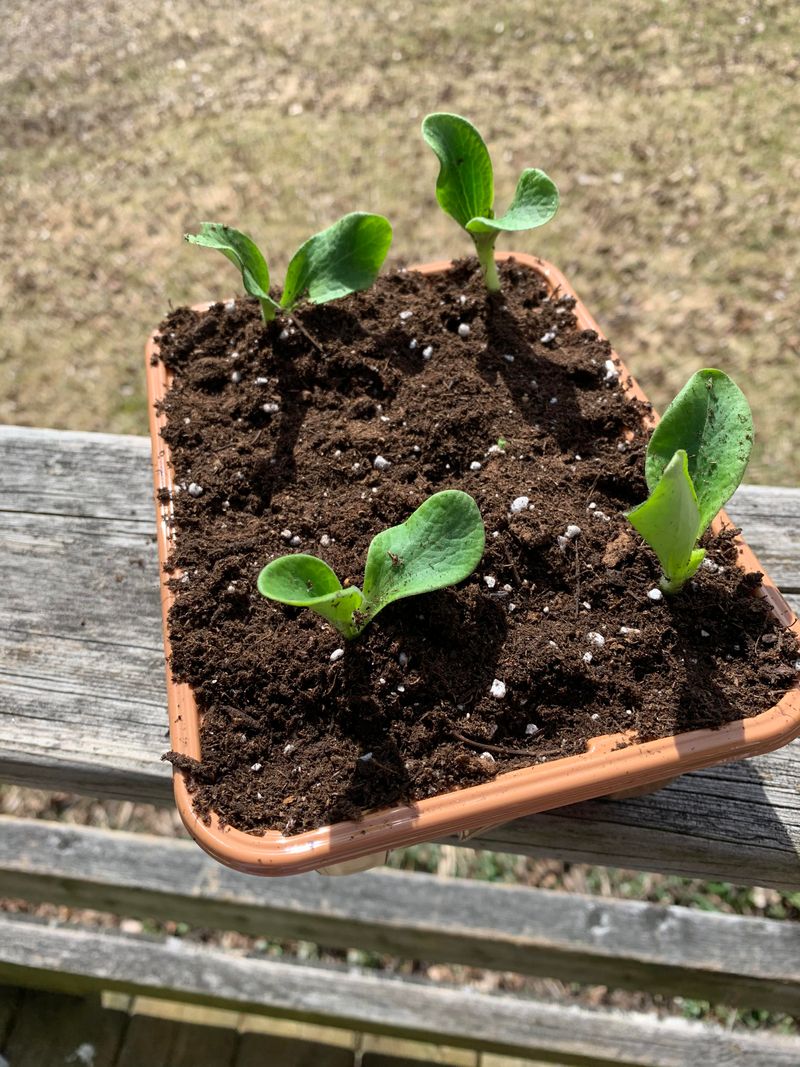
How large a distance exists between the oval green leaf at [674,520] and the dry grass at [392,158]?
176 centimetres

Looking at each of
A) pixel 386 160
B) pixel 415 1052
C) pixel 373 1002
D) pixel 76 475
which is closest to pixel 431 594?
pixel 76 475

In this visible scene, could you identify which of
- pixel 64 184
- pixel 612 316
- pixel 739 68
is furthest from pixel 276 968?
pixel 739 68

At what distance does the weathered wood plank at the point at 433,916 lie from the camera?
1379 mm

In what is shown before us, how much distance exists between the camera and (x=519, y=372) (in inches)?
46.3

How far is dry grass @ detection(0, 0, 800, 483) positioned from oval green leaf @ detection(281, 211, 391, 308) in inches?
64.4

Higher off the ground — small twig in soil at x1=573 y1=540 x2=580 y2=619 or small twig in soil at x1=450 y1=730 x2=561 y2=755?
small twig in soil at x1=573 y1=540 x2=580 y2=619

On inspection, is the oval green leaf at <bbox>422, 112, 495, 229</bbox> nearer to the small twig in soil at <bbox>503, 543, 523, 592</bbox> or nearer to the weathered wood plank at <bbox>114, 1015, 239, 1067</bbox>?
the small twig in soil at <bbox>503, 543, 523, 592</bbox>

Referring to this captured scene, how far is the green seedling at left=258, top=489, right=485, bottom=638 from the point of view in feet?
2.66

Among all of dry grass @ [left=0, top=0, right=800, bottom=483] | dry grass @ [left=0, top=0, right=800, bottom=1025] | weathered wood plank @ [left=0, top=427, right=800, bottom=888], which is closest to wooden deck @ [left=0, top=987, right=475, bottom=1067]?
dry grass @ [left=0, top=0, right=800, bottom=1025]

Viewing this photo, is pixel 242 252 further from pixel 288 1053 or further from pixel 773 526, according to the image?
pixel 288 1053

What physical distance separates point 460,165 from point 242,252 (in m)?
0.31

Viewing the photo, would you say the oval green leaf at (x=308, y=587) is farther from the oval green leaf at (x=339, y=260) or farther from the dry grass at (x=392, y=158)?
the dry grass at (x=392, y=158)

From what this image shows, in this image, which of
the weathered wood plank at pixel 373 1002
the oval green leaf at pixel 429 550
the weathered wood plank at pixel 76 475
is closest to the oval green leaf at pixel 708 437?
the oval green leaf at pixel 429 550

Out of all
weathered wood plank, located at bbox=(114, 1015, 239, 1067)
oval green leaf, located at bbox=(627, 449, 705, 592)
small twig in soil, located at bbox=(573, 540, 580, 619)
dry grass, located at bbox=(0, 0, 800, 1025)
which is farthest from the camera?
dry grass, located at bbox=(0, 0, 800, 1025)
